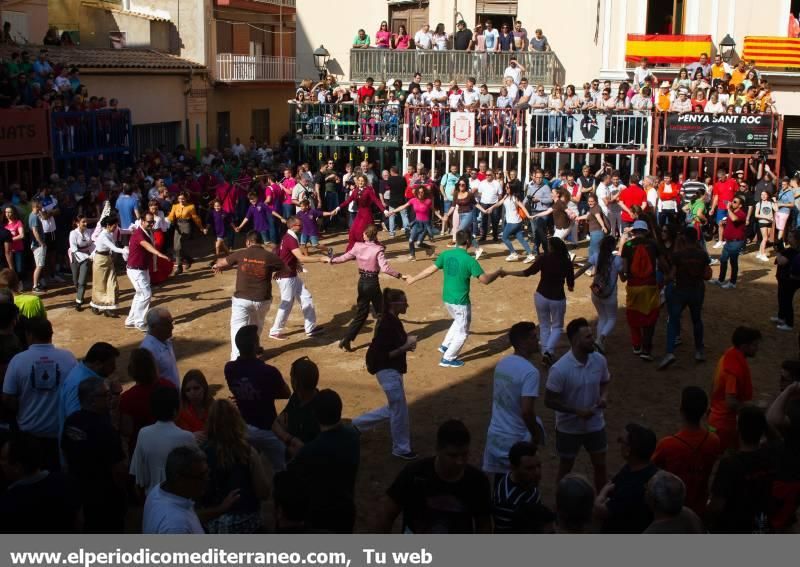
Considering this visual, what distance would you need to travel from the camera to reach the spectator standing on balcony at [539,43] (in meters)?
26.7

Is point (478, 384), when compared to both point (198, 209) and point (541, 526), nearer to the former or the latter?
point (541, 526)

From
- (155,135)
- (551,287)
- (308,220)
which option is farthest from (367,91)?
(551,287)

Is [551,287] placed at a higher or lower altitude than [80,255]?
higher

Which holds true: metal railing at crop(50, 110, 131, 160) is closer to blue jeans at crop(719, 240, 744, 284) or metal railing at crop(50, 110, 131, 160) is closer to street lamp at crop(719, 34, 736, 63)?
blue jeans at crop(719, 240, 744, 284)

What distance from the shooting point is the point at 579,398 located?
23.8ft

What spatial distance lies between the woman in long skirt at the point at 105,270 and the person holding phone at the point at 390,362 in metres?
6.06

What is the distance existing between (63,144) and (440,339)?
1005 cm

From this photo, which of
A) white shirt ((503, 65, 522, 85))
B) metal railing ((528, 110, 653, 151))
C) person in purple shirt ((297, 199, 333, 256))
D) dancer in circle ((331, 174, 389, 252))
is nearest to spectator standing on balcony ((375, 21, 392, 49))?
white shirt ((503, 65, 522, 85))

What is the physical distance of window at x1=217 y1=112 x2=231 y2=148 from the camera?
111 feet

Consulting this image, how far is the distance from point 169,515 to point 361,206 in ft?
40.2

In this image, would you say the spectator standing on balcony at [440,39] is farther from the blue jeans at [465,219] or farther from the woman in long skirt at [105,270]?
the woman in long skirt at [105,270]

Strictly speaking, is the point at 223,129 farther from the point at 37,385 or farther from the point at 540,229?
the point at 37,385

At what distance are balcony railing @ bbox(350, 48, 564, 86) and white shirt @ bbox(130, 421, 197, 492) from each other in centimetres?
2214

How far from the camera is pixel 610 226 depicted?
17297 millimetres
